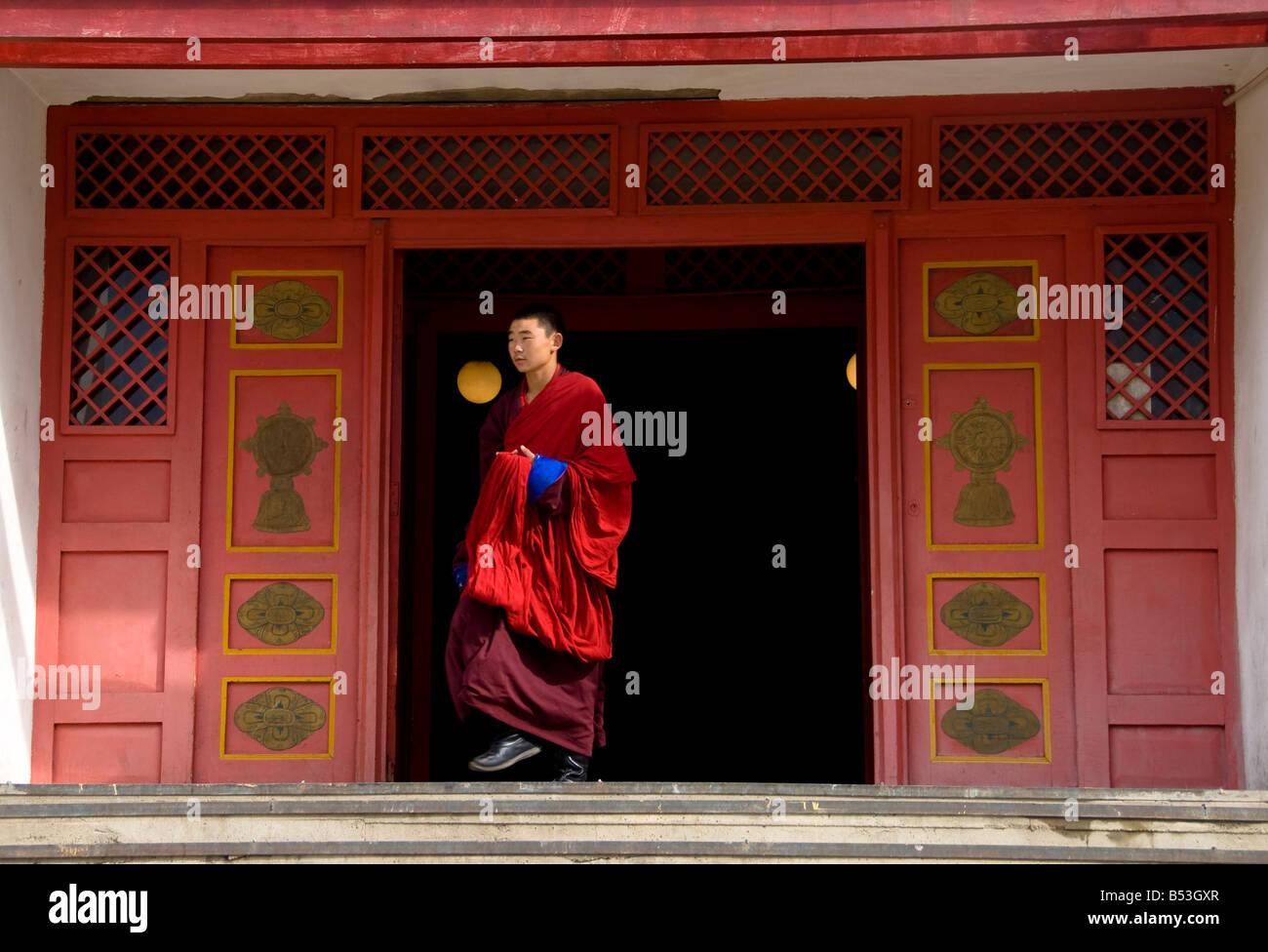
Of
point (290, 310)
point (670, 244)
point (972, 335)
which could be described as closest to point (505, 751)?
point (290, 310)

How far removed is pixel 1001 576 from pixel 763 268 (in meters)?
2.37

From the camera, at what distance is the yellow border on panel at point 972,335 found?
570 centimetres

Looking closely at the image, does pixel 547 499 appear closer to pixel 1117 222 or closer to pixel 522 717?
pixel 522 717

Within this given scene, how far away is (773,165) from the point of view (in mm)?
5832

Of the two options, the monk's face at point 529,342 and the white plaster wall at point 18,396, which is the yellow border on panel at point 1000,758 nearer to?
the monk's face at point 529,342

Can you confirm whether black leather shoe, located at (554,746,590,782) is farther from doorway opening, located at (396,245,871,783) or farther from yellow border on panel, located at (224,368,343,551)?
doorway opening, located at (396,245,871,783)

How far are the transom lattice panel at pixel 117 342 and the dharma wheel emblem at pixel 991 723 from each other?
2979 millimetres

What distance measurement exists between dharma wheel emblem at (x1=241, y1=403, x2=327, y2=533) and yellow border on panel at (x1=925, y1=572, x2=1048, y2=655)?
7.22 feet

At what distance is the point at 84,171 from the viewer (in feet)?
19.4

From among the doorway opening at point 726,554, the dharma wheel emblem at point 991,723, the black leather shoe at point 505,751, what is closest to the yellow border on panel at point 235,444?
the black leather shoe at point 505,751

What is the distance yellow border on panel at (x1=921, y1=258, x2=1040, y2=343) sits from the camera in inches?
225


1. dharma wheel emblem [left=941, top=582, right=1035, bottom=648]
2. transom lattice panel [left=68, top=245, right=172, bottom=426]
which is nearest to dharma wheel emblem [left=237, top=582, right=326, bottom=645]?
transom lattice panel [left=68, top=245, right=172, bottom=426]

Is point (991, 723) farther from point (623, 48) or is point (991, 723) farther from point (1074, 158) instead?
point (623, 48)

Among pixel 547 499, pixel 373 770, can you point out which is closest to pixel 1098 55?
pixel 547 499
